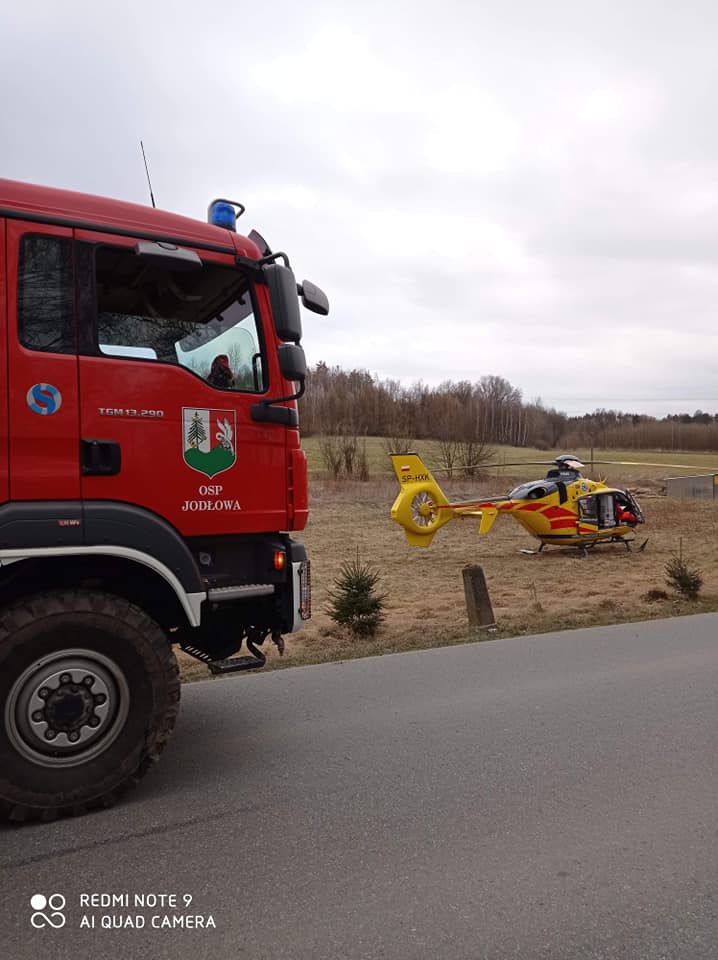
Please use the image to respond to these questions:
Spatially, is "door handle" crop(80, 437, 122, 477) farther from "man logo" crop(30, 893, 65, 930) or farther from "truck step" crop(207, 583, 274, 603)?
Answer: "man logo" crop(30, 893, 65, 930)

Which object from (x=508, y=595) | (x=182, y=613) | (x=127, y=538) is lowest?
(x=508, y=595)

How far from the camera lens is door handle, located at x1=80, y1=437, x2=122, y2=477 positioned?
3.71 m

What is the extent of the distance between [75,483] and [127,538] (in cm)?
37

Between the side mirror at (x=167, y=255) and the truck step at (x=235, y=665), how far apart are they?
2.28m

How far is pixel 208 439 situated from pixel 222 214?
149 centimetres

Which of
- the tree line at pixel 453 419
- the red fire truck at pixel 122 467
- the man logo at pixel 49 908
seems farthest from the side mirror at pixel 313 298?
the tree line at pixel 453 419

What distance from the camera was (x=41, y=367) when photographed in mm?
3596

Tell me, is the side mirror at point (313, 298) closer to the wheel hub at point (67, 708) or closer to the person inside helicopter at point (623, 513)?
the wheel hub at point (67, 708)

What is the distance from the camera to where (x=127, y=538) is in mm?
3744

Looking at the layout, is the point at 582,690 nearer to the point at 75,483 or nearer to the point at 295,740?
the point at 295,740

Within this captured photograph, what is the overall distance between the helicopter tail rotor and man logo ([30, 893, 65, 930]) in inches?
482

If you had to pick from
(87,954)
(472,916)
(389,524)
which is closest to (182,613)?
(87,954)

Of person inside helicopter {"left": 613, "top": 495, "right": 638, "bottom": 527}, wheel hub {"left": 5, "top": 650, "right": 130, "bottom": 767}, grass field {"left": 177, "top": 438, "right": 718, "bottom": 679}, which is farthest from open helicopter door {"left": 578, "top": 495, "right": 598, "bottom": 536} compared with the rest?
wheel hub {"left": 5, "top": 650, "right": 130, "bottom": 767}

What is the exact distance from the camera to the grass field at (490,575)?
27.3 ft
